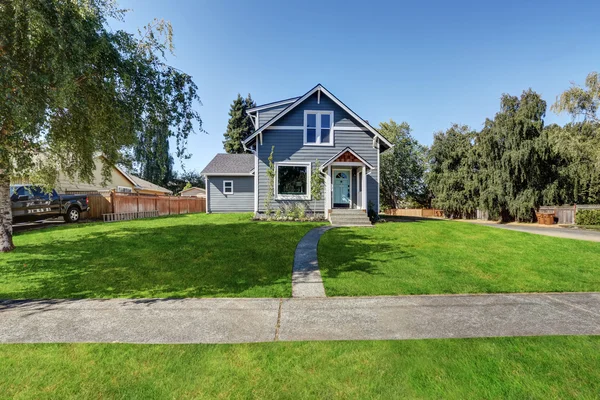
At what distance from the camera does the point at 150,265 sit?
6445 mm

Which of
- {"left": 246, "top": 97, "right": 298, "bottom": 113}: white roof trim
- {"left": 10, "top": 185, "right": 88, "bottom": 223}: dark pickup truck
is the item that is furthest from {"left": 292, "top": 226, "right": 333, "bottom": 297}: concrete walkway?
{"left": 10, "top": 185, "right": 88, "bottom": 223}: dark pickup truck

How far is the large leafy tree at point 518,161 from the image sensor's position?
20531 millimetres

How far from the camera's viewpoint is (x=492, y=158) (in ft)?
76.5

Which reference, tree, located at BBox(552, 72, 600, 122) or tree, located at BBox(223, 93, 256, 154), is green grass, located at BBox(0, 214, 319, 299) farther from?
tree, located at BBox(223, 93, 256, 154)

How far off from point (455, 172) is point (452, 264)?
25773mm

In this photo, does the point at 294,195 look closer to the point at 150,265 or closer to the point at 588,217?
the point at 150,265

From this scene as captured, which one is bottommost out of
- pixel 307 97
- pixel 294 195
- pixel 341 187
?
pixel 294 195

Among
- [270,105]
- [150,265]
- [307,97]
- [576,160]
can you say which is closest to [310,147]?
[307,97]

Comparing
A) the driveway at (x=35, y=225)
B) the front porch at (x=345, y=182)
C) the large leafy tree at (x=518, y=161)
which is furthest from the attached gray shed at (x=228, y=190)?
the large leafy tree at (x=518, y=161)

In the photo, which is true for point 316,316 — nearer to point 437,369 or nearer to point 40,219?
point 437,369

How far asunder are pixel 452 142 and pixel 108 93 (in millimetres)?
33271

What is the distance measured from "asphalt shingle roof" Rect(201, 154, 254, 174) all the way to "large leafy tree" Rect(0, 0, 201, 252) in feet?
41.8

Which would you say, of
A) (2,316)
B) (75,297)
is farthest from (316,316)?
(2,316)

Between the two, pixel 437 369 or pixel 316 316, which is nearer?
pixel 437 369
